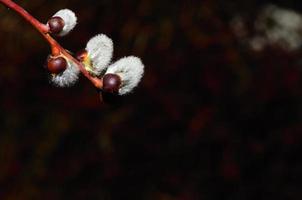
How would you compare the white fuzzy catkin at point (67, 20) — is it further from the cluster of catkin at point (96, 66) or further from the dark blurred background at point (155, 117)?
the dark blurred background at point (155, 117)

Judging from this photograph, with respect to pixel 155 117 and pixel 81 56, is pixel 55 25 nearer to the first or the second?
pixel 81 56

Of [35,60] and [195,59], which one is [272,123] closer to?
[195,59]

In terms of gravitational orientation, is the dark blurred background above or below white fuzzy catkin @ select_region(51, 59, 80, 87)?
above

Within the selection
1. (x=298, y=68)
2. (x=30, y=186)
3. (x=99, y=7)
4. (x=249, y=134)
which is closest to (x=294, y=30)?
(x=298, y=68)

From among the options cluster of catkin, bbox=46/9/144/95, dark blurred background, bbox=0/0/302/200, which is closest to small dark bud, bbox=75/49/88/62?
cluster of catkin, bbox=46/9/144/95

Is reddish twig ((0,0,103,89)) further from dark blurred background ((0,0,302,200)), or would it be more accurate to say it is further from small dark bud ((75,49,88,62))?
dark blurred background ((0,0,302,200))

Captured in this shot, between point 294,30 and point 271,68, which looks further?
point 294,30
